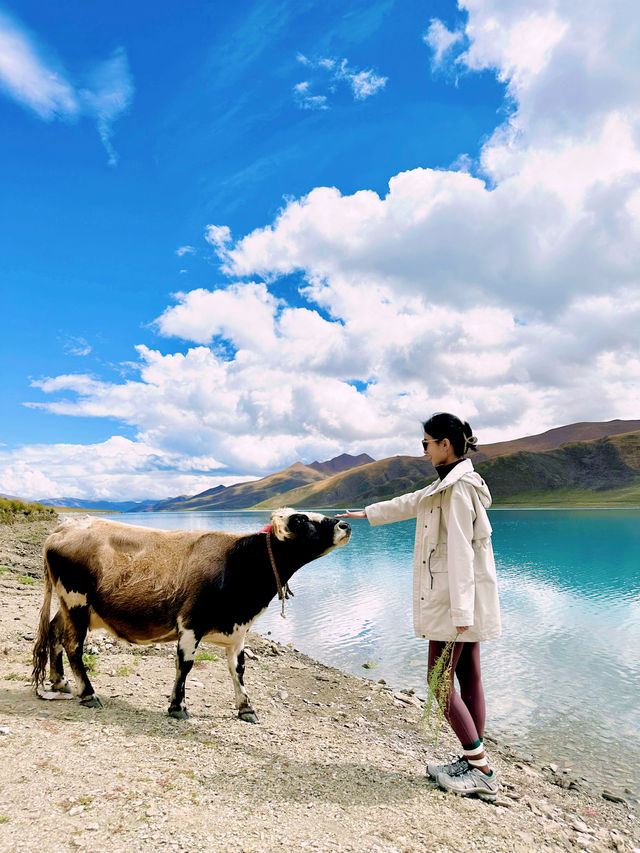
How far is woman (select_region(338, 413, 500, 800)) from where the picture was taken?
4.30 metres

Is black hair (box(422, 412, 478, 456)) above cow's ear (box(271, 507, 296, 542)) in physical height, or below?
above

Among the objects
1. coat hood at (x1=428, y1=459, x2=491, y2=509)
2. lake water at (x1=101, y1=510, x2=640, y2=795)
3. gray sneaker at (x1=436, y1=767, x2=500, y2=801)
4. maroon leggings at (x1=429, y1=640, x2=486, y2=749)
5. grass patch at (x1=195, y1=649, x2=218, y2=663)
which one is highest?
coat hood at (x1=428, y1=459, x2=491, y2=509)

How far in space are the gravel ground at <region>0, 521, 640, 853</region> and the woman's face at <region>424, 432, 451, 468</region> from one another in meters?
2.98

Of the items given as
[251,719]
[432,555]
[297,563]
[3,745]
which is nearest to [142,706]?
[251,719]

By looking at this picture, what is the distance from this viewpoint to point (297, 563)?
599 centimetres

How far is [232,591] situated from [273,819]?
7.65 ft

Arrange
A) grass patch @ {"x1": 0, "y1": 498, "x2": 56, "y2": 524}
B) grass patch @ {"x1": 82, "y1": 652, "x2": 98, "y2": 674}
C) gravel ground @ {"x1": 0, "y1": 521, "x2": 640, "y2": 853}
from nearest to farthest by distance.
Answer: gravel ground @ {"x1": 0, "y1": 521, "x2": 640, "y2": 853}
grass patch @ {"x1": 82, "y1": 652, "x2": 98, "y2": 674}
grass patch @ {"x1": 0, "y1": 498, "x2": 56, "y2": 524}

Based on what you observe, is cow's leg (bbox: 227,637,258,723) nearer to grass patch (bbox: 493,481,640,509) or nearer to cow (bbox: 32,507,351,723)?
cow (bbox: 32,507,351,723)

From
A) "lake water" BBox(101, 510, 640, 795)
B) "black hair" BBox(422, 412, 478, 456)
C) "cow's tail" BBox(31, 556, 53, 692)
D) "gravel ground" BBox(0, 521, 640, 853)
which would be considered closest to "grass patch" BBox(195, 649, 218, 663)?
"gravel ground" BBox(0, 521, 640, 853)

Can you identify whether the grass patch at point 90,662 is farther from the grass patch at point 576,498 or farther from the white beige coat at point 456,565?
the grass patch at point 576,498

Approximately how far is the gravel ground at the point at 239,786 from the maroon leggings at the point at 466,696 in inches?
23.9

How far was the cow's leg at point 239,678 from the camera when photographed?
19.9ft

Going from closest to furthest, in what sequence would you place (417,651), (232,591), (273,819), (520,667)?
1. (273,819)
2. (232,591)
3. (520,667)
4. (417,651)

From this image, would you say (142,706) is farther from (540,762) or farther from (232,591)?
(540,762)
